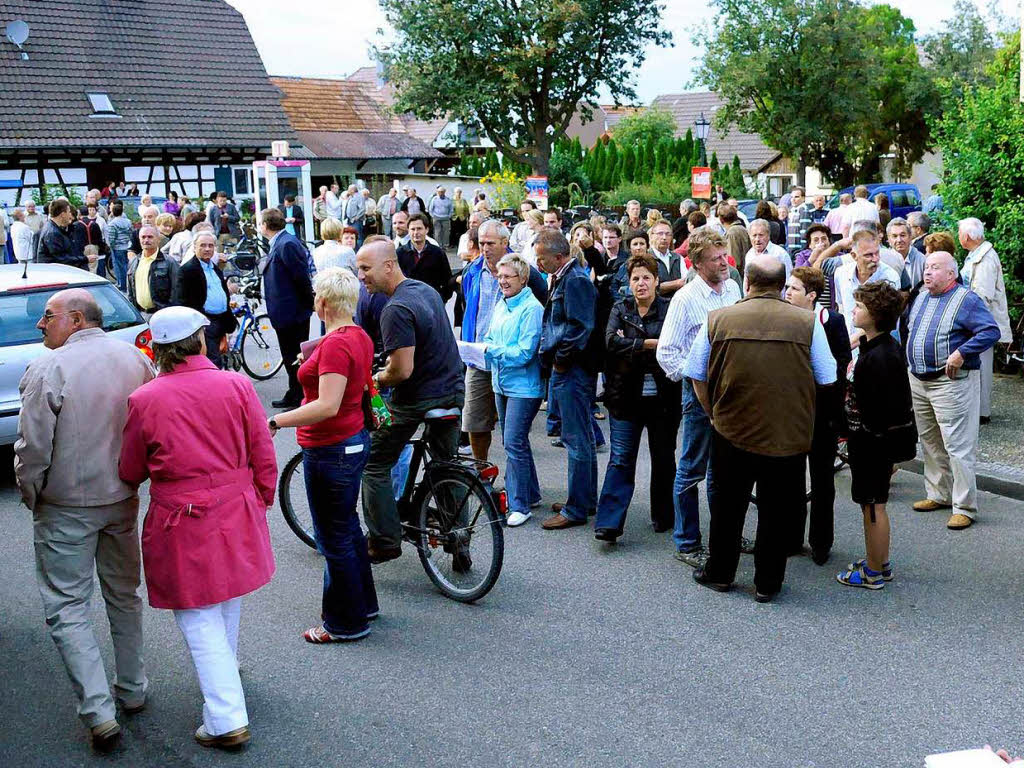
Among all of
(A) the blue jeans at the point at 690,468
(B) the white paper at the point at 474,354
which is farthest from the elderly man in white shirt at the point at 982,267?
(B) the white paper at the point at 474,354

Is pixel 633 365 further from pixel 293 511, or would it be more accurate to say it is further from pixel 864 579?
pixel 293 511

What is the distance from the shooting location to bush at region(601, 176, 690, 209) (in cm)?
3881

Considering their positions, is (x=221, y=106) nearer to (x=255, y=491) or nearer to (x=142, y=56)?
(x=142, y=56)

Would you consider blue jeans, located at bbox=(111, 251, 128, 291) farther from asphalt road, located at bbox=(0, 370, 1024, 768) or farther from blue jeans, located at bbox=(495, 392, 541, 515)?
blue jeans, located at bbox=(495, 392, 541, 515)

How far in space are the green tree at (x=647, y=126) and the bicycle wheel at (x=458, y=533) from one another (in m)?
58.9

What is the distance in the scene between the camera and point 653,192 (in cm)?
4047

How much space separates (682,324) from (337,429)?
2.23 metres

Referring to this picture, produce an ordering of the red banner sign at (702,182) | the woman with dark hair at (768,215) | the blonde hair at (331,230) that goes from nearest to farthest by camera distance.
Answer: the blonde hair at (331,230)
the woman with dark hair at (768,215)
the red banner sign at (702,182)

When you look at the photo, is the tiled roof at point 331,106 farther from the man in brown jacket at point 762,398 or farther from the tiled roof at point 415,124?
the man in brown jacket at point 762,398

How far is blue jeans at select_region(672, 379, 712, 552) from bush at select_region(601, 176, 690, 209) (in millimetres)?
31719

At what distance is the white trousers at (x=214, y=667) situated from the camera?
15.1 feet

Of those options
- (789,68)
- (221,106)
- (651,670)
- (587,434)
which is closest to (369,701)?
(651,670)

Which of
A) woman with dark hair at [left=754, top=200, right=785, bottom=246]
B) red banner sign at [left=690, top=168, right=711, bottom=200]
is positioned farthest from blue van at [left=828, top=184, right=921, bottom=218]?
woman with dark hair at [left=754, top=200, right=785, bottom=246]

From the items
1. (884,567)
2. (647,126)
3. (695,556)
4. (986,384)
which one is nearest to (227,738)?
(695,556)
